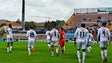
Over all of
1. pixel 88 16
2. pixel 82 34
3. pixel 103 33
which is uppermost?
pixel 82 34

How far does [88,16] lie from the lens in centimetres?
9319

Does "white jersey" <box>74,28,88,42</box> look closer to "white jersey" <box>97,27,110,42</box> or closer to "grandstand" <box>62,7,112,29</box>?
"white jersey" <box>97,27,110,42</box>

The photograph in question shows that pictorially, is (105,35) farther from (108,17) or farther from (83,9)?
(83,9)

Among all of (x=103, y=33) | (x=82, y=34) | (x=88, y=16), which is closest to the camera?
(x=82, y=34)

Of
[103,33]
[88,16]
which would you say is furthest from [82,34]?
[88,16]

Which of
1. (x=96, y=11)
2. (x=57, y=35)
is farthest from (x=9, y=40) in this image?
(x=96, y=11)

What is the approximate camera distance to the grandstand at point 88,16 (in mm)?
89181

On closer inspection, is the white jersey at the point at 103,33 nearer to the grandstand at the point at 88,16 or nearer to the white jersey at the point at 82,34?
the white jersey at the point at 82,34

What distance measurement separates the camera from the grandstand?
293ft

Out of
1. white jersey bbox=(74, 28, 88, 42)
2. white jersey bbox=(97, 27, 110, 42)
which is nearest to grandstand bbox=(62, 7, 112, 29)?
white jersey bbox=(97, 27, 110, 42)

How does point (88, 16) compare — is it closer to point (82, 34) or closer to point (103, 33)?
point (103, 33)

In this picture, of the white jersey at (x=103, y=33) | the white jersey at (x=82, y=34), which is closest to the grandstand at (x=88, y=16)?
the white jersey at (x=103, y=33)

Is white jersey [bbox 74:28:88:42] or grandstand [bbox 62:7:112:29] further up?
white jersey [bbox 74:28:88:42]

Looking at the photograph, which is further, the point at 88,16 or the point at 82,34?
the point at 88,16
